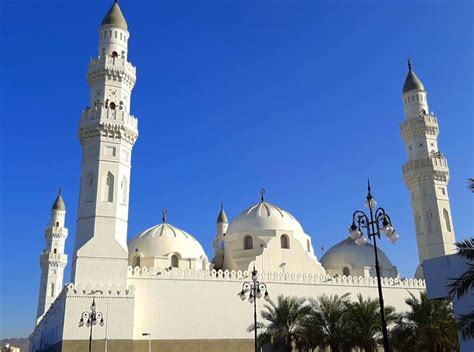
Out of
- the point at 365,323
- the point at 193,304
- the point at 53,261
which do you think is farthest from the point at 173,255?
→ the point at 53,261

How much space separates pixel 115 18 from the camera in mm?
26875

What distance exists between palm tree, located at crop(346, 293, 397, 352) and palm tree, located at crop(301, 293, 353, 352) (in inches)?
10.2

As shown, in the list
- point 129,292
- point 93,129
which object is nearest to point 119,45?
point 93,129

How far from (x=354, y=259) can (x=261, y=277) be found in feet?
34.6

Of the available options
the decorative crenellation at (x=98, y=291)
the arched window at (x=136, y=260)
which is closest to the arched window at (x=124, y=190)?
the decorative crenellation at (x=98, y=291)

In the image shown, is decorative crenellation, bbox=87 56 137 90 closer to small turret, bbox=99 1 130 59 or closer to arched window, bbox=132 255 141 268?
small turret, bbox=99 1 130 59

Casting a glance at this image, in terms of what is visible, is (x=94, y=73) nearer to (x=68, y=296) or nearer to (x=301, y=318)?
(x=68, y=296)

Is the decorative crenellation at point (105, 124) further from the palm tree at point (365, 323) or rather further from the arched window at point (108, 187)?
the palm tree at point (365, 323)

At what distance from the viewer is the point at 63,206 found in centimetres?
4572

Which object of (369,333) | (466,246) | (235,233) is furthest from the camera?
(235,233)

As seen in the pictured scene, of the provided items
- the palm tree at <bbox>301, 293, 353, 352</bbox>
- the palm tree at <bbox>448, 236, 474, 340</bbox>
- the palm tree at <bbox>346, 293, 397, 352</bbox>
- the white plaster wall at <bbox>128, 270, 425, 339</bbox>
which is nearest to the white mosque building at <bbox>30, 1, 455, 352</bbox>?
the white plaster wall at <bbox>128, 270, 425, 339</bbox>

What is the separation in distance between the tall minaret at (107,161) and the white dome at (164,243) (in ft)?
21.4

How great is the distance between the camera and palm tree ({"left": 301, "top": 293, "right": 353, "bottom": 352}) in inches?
825

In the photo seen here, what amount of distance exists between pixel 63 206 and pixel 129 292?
26.3 m
